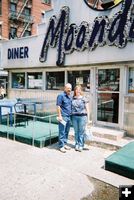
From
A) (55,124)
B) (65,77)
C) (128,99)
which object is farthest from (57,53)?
(128,99)

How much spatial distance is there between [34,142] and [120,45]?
151 inches

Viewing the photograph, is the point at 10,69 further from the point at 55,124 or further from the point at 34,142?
the point at 34,142

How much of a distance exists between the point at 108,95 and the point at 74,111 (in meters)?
2.21

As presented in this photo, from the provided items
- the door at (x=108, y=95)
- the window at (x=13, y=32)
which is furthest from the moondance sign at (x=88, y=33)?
the window at (x=13, y=32)

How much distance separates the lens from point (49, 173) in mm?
5484

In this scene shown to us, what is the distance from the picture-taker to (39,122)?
10.3 metres

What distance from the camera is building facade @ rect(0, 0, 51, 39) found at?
31.8 metres

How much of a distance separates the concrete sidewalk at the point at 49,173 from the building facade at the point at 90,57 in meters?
1.85

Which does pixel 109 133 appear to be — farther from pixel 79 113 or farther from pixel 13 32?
pixel 13 32

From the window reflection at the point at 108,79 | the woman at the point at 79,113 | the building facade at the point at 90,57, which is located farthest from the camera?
the window reflection at the point at 108,79

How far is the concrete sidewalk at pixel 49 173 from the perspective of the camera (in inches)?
183

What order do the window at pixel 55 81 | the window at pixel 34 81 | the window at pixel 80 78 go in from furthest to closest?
the window at pixel 34 81, the window at pixel 55 81, the window at pixel 80 78

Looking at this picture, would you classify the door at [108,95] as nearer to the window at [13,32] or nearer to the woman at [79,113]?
the woman at [79,113]

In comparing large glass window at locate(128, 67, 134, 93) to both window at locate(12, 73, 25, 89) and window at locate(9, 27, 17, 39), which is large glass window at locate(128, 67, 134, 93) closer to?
window at locate(12, 73, 25, 89)
